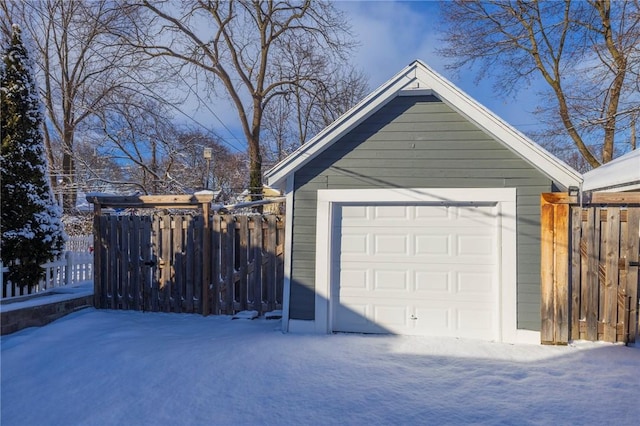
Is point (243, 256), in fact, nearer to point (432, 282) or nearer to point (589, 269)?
point (432, 282)

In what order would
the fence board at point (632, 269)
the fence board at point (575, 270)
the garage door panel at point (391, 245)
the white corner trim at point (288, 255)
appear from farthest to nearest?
the white corner trim at point (288, 255), the garage door panel at point (391, 245), the fence board at point (575, 270), the fence board at point (632, 269)

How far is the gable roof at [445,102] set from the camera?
513cm

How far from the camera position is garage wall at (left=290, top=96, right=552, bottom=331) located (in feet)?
17.3

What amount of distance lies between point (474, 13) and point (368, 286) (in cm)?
1686

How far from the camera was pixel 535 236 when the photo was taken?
17.3 ft

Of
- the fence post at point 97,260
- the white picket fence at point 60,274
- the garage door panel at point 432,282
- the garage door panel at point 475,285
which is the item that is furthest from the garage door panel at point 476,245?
the white picket fence at point 60,274

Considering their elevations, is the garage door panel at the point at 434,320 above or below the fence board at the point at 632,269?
below

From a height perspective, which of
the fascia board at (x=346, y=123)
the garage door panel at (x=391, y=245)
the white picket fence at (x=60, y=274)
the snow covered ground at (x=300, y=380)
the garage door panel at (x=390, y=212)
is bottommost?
the snow covered ground at (x=300, y=380)

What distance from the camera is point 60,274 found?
731 centimetres

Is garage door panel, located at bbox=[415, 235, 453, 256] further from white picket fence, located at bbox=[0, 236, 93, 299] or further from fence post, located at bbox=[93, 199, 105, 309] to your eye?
white picket fence, located at bbox=[0, 236, 93, 299]

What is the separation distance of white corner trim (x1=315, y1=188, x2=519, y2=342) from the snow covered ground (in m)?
0.37

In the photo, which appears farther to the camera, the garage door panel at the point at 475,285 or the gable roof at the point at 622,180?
the gable roof at the point at 622,180

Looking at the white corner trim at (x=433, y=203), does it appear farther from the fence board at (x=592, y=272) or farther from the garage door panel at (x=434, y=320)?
the fence board at (x=592, y=272)

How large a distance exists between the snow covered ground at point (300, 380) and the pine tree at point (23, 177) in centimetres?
146
